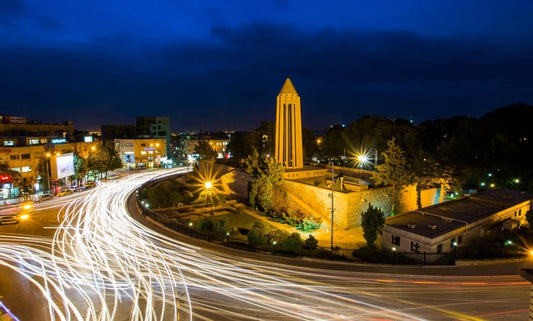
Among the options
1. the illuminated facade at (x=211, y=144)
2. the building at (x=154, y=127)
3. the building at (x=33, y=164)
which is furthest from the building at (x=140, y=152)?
the building at (x=33, y=164)

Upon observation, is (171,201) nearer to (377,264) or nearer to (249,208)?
(249,208)

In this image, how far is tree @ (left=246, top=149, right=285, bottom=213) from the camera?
2952 centimetres

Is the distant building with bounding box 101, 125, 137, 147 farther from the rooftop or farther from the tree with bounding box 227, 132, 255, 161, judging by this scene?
the rooftop

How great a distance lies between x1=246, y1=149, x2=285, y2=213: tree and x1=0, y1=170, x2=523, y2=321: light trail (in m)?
10.8

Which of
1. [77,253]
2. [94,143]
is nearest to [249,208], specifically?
[77,253]

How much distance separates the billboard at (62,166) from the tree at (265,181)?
26.1m

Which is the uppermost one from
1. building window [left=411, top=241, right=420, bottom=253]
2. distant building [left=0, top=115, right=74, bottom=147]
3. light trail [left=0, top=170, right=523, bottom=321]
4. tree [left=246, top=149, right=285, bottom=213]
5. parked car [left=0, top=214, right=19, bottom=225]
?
distant building [left=0, top=115, right=74, bottom=147]

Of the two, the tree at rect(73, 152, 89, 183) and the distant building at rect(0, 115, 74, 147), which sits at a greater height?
the distant building at rect(0, 115, 74, 147)

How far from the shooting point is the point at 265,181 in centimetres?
2991

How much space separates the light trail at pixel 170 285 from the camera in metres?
12.0

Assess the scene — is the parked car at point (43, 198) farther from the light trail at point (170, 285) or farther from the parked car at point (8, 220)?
the light trail at point (170, 285)

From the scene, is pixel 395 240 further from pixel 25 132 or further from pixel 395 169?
pixel 25 132

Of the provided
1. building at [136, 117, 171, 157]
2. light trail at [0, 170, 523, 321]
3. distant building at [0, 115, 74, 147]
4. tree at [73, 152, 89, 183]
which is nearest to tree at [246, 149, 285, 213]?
light trail at [0, 170, 523, 321]

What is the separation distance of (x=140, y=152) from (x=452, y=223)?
6500cm
